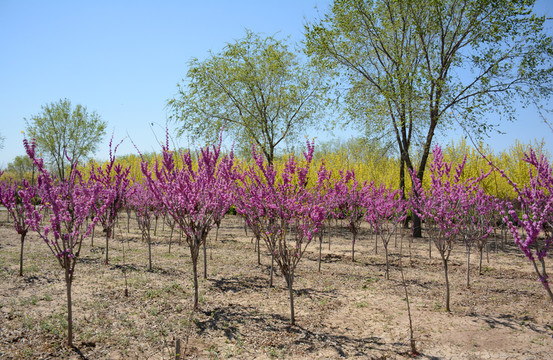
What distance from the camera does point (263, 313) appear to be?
19.9 ft

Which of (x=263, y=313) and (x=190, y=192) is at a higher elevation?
(x=190, y=192)

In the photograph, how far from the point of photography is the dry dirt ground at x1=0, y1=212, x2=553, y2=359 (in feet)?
15.2

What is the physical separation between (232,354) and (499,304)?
A: 5.58 m

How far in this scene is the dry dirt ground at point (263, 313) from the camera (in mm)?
4629

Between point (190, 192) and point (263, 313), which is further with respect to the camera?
point (263, 313)

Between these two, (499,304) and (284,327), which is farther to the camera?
(499,304)

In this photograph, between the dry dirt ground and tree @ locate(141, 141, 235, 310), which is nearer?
the dry dirt ground

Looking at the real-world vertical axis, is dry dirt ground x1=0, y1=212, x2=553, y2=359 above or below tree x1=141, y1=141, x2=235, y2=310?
below

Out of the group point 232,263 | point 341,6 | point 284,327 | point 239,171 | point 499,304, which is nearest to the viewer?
point 284,327

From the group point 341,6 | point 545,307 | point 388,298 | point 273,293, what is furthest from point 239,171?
point 341,6

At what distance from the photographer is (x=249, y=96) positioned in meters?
21.8

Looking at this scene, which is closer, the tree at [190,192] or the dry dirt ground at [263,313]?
the dry dirt ground at [263,313]

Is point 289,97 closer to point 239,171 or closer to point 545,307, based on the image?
point 239,171

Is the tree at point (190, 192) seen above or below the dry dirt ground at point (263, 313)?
above
